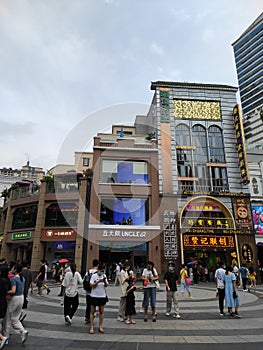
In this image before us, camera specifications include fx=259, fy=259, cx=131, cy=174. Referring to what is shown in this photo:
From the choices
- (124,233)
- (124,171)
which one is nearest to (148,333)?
(124,233)

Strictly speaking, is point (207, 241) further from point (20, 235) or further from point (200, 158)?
point (20, 235)

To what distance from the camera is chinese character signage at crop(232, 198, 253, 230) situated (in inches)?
967

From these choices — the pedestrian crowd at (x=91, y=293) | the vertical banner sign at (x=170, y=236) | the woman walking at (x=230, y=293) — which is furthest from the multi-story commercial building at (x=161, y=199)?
the pedestrian crowd at (x=91, y=293)

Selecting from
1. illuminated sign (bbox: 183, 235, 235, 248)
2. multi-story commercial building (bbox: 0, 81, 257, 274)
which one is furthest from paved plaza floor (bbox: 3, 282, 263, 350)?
multi-story commercial building (bbox: 0, 81, 257, 274)

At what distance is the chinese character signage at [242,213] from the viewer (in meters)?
24.6

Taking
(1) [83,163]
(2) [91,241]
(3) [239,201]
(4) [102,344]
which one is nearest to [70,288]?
(4) [102,344]

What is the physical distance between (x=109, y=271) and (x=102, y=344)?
1866cm

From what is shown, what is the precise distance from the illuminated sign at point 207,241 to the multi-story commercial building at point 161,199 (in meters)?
0.09

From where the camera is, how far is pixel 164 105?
2783 cm

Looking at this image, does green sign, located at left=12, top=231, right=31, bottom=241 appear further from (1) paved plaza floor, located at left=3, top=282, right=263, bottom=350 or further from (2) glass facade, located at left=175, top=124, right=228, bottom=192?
(1) paved plaza floor, located at left=3, top=282, right=263, bottom=350

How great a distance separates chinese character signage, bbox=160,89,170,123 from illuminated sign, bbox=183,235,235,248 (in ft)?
40.1

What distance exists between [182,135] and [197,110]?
350 centimetres

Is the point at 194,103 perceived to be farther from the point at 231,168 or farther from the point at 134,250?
the point at 134,250

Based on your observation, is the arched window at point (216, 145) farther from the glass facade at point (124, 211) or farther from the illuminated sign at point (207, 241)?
the glass facade at point (124, 211)
